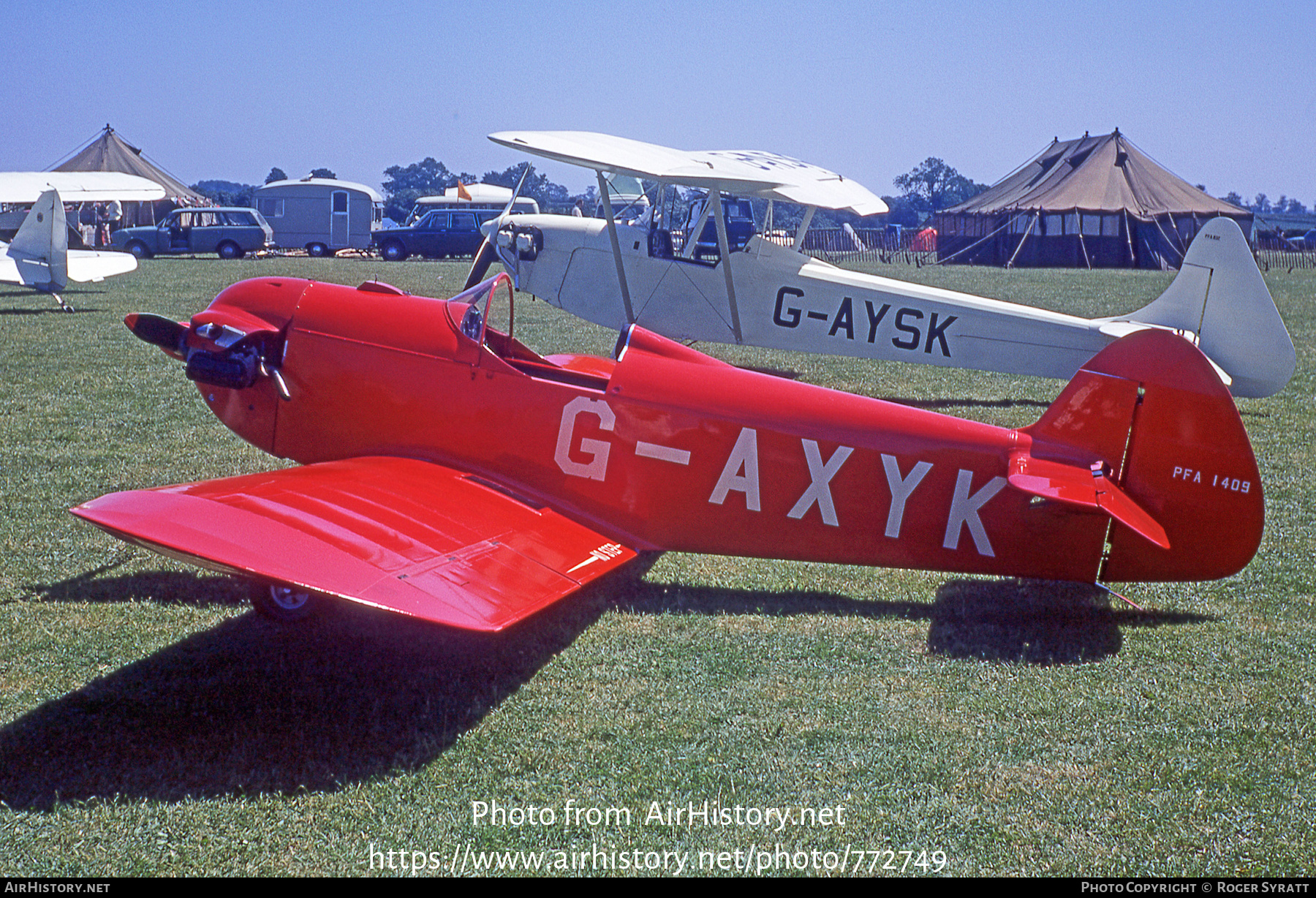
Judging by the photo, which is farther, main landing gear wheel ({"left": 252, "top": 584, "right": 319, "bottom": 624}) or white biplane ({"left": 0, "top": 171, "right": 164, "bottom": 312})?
white biplane ({"left": 0, "top": 171, "right": 164, "bottom": 312})

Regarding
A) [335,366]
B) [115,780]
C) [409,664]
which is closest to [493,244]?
[335,366]

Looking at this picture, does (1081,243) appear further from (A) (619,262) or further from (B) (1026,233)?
(A) (619,262)

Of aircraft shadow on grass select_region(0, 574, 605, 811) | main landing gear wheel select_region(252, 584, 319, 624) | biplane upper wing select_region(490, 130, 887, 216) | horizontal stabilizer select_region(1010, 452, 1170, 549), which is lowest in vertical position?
aircraft shadow on grass select_region(0, 574, 605, 811)

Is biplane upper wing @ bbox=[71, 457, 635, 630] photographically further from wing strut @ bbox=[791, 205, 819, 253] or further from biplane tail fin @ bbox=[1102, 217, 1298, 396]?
wing strut @ bbox=[791, 205, 819, 253]

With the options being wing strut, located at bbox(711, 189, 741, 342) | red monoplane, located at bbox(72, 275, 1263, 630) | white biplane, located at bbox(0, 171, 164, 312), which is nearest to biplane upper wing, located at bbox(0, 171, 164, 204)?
white biplane, located at bbox(0, 171, 164, 312)

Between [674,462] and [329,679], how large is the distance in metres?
1.92

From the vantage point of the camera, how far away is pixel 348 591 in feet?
12.1

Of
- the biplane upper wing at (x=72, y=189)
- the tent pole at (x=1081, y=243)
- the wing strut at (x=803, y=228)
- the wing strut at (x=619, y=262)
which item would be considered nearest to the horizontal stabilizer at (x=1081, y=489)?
the wing strut at (x=619, y=262)

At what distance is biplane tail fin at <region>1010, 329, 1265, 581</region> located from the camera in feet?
15.8

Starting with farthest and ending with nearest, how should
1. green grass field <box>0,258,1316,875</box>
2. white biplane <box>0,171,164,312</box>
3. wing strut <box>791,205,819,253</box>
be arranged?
white biplane <box>0,171,164,312</box> < wing strut <box>791,205,819,253</box> < green grass field <box>0,258,1316,875</box>

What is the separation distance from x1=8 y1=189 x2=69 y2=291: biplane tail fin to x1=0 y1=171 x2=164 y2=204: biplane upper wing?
14.4 feet

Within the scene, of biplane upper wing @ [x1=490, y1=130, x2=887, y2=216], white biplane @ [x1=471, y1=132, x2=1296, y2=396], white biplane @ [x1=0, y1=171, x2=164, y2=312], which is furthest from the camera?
white biplane @ [x1=0, y1=171, x2=164, y2=312]

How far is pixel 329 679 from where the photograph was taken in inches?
178

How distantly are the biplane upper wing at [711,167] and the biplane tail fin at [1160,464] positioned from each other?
6.56 m
